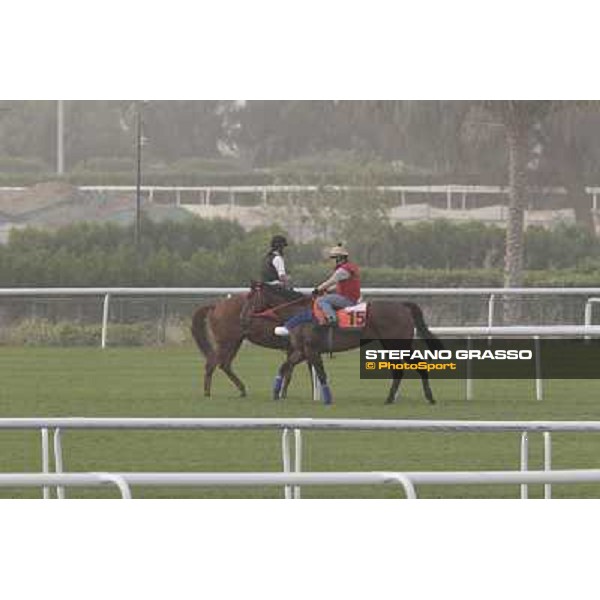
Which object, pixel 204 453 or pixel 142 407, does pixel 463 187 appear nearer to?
pixel 142 407

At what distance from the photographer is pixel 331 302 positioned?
12.3 m

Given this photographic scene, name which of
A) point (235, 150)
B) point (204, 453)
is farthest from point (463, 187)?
point (204, 453)

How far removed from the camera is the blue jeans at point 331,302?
12281 millimetres

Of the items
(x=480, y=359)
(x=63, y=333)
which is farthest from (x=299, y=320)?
(x=63, y=333)

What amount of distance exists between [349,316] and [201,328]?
992mm

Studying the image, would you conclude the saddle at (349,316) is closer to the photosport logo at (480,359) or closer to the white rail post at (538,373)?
the photosport logo at (480,359)

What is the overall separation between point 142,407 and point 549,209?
37.5 ft

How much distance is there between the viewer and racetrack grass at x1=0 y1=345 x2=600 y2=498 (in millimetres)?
9297

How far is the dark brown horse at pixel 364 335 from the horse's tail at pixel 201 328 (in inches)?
17.0

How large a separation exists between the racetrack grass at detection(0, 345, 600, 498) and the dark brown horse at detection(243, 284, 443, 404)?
0.18 meters

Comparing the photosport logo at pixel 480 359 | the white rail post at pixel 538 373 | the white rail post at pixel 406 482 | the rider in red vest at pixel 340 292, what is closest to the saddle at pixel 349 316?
the rider in red vest at pixel 340 292

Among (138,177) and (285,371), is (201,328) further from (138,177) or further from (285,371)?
(138,177)

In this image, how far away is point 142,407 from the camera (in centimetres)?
1220

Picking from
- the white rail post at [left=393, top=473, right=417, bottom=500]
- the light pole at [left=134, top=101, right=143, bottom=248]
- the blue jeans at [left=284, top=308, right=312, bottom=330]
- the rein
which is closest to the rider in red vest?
the blue jeans at [left=284, top=308, right=312, bottom=330]
